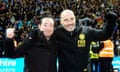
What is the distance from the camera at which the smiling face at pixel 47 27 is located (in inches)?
215

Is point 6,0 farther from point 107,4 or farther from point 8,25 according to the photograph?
point 107,4

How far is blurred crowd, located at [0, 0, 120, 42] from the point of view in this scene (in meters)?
21.0

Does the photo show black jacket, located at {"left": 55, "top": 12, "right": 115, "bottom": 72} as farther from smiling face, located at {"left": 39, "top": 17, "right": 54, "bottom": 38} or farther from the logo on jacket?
smiling face, located at {"left": 39, "top": 17, "right": 54, "bottom": 38}

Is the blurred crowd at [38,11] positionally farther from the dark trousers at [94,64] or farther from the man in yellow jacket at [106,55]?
the man in yellow jacket at [106,55]

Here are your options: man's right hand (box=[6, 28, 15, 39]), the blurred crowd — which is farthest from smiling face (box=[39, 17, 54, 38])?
the blurred crowd

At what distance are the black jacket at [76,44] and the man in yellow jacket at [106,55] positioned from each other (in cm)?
637

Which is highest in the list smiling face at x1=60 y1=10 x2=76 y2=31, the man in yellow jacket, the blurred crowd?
smiling face at x1=60 y1=10 x2=76 y2=31

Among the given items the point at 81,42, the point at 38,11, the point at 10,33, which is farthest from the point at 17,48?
the point at 38,11

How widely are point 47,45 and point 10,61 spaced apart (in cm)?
740

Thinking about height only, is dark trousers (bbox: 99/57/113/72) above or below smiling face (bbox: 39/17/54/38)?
below

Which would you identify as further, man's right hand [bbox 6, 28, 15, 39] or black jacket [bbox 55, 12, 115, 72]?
black jacket [bbox 55, 12, 115, 72]

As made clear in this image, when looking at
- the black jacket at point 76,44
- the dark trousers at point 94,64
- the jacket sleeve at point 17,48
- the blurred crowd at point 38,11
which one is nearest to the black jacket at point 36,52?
the jacket sleeve at point 17,48

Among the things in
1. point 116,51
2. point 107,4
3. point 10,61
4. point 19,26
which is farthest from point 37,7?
point 10,61

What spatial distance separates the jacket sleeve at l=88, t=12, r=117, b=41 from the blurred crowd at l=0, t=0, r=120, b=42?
41.5 ft
